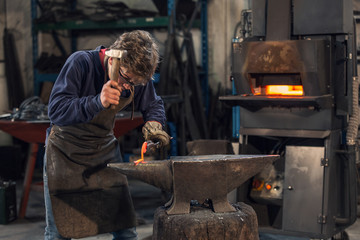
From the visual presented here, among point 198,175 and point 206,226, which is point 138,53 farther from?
point 206,226

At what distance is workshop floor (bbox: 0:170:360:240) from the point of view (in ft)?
13.3

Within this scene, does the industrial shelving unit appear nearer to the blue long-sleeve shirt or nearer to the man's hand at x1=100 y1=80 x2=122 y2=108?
the blue long-sleeve shirt

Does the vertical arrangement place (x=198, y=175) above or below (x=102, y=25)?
below

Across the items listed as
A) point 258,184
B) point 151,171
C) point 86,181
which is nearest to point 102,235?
point 258,184

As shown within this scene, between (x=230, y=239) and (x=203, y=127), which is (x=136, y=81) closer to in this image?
(x=230, y=239)

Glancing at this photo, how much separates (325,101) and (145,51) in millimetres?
1562

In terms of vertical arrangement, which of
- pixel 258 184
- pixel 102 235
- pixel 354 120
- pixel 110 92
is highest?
pixel 110 92

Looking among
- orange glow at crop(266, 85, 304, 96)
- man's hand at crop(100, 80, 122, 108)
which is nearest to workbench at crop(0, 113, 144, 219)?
orange glow at crop(266, 85, 304, 96)

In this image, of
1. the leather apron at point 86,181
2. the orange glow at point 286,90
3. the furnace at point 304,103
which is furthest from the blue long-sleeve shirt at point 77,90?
the orange glow at point 286,90

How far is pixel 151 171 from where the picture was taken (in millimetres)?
2361

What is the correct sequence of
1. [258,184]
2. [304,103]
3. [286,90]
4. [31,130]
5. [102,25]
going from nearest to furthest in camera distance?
[304,103] → [286,90] → [258,184] → [31,130] → [102,25]

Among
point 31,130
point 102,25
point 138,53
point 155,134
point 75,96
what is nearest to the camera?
point 138,53

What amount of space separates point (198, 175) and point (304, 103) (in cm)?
139

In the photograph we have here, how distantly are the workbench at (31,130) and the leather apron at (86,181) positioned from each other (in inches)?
68.5
